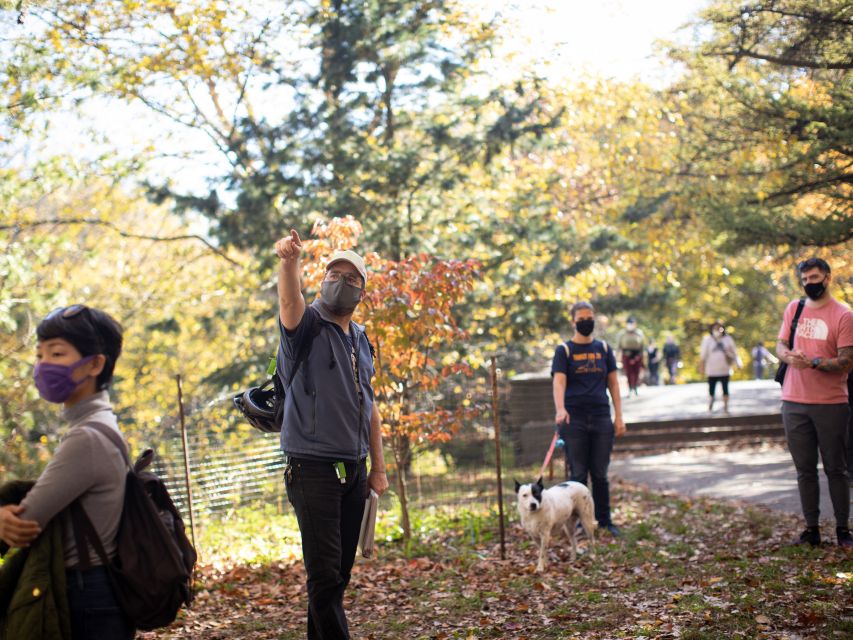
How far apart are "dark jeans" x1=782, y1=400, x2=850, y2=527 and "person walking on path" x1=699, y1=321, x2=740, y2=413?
1151cm

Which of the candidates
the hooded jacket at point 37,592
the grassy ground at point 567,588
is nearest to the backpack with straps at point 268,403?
the hooded jacket at point 37,592

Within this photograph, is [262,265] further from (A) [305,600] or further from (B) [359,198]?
(A) [305,600]

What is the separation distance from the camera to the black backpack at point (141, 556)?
303 centimetres

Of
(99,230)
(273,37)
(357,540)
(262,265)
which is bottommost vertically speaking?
(357,540)

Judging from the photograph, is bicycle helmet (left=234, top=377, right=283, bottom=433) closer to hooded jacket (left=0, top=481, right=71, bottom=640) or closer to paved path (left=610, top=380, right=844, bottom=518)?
hooded jacket (left=0, top=481, right=71, bottom=640)

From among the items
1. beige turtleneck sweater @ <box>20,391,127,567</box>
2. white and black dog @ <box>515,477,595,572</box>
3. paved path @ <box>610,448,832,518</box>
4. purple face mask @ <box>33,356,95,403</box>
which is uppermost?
purple face mask @ <box>33,356,95,403</box>

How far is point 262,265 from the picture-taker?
16516 millimetres

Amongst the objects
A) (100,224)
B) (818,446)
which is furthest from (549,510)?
(100,224)

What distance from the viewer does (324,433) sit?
4.46 m

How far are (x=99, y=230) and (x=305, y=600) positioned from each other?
1952cm

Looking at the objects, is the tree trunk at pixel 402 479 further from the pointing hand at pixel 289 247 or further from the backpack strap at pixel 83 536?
the backpack strap at pixel 83 536

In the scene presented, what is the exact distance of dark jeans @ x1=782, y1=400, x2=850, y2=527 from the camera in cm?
720

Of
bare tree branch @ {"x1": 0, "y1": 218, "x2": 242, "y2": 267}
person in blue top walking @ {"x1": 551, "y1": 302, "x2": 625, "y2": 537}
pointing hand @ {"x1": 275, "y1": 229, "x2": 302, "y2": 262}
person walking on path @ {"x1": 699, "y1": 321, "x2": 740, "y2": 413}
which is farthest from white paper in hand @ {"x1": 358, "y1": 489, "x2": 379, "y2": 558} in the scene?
person walking on path @ {"x1": 699, "y1": 321, "x2": 740, "y2": 413}

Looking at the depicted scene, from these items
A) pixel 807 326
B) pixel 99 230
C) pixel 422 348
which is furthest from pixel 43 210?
pixel 807 326
